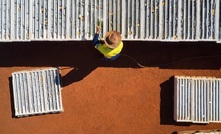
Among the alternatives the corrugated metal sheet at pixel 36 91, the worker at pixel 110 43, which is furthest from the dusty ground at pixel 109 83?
the worker at pixel 110 43

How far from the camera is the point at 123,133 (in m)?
12.6

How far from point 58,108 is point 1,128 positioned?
7.22 feet

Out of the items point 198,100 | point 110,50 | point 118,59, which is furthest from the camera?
point 118,59

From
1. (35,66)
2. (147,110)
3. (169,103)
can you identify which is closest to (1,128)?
(35,66)

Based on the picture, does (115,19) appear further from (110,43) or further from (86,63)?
(86,63)

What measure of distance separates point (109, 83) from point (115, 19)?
245cm

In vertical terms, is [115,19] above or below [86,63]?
above

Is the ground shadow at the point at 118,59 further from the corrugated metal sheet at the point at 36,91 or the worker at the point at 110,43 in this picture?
the worker at the point at 110,43

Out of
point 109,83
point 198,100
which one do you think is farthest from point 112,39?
point 198,100

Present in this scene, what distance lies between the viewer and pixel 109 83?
12.5 metres

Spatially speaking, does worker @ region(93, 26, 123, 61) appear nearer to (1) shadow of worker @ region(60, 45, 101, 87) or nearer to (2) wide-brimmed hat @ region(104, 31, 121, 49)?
(2) wide-brimmed hat @ region(104, 31, 121, 49)

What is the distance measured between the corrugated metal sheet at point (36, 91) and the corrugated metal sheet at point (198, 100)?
4.14 metres

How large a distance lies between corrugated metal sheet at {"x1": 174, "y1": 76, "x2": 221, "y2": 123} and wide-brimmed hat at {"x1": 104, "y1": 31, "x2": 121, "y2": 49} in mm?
2984

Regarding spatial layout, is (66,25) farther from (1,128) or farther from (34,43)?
(1,128)
